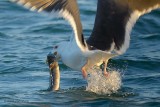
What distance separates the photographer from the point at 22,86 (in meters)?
9.26

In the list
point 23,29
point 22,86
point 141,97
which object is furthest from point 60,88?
point 23,29

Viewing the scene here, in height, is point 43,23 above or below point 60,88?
above

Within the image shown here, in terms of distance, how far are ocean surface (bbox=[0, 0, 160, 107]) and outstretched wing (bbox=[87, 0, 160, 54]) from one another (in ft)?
2.85

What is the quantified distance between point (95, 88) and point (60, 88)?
61 centimetres

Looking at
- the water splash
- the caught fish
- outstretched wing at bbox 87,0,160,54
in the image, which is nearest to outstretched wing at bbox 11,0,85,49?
outstretched wing at bbox 87,0,160,54

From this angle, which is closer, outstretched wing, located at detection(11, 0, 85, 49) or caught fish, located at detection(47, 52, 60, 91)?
outstretched wing, located at detection(11, 0, 85, 49)

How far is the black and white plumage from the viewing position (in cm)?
746

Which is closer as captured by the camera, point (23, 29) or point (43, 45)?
point (43, 45)

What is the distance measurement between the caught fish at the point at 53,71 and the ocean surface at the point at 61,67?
0.35ft

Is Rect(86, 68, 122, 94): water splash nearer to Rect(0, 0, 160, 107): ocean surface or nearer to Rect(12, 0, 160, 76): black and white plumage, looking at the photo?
Rect(0, 0, 160, 107): ocean surface

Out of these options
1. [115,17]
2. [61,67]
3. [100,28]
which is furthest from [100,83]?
[61,67]

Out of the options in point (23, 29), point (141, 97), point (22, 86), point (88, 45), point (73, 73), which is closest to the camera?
point (88, 45)

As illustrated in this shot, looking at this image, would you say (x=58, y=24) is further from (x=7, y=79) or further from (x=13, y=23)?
(x=7, y=79)

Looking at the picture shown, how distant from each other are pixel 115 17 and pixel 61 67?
272cm
